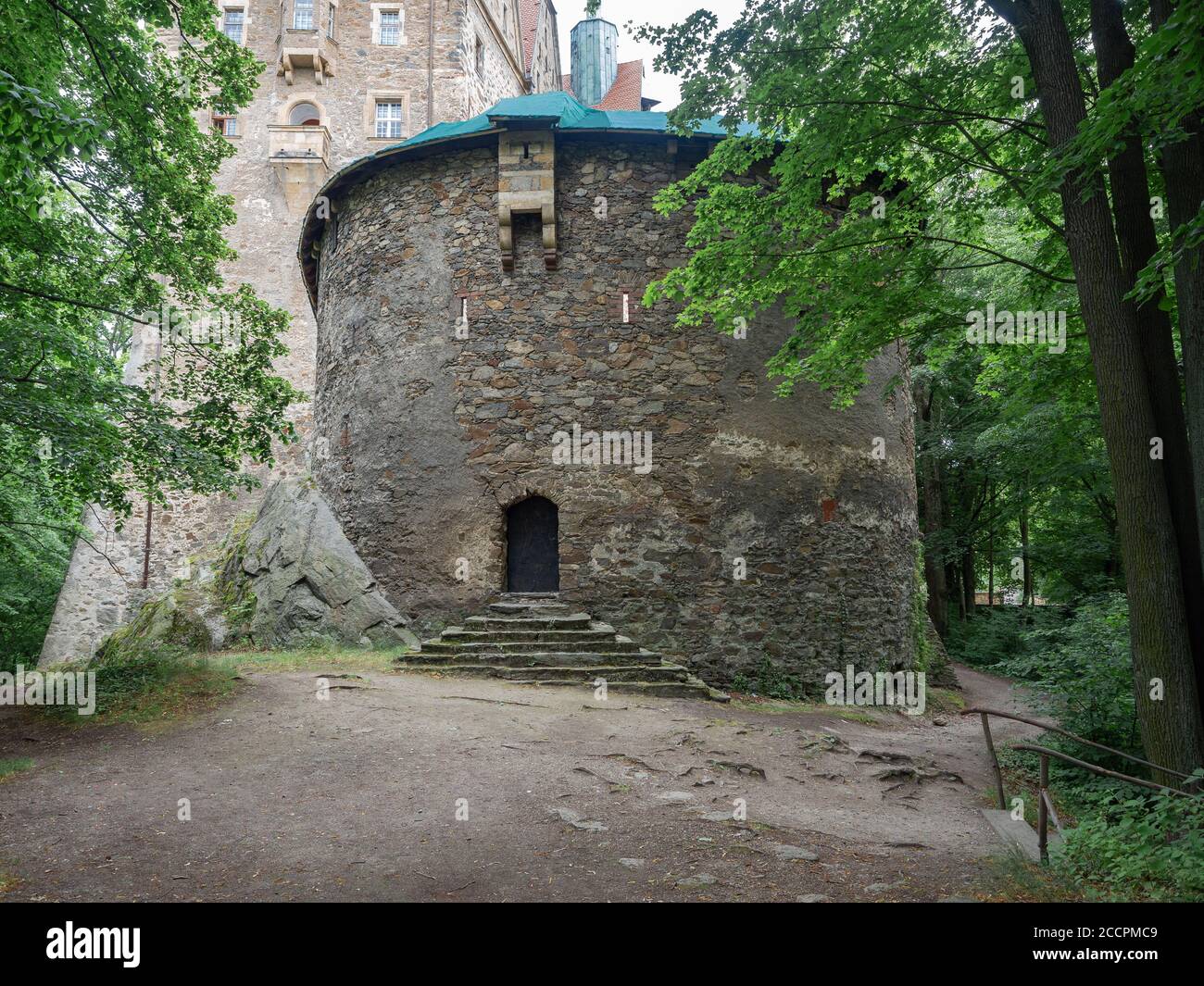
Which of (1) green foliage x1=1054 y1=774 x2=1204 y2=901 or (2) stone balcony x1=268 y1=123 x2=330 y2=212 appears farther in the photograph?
(2) stone balcony x1=268 y1=123 x2=330 y2=212

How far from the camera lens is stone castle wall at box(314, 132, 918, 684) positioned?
411 inches

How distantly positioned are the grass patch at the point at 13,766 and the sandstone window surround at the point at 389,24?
22.4 meters

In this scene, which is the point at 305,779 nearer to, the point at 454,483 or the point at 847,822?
the point at 847,822

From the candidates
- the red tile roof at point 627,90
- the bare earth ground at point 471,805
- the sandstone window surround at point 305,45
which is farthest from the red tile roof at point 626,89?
the bare earth ground at point 471,805

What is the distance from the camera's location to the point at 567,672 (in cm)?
889

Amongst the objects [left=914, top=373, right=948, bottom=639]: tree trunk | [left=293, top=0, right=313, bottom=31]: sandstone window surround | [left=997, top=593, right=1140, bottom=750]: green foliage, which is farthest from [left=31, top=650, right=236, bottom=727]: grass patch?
[left=293, top=0, right=313, bottom=31]: sandstone window surround

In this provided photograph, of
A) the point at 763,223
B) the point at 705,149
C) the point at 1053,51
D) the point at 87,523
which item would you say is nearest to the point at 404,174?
the point at 705,149

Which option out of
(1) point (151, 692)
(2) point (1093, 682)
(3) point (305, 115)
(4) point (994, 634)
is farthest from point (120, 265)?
(4) point (994, 634)

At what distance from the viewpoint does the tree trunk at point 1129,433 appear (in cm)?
494

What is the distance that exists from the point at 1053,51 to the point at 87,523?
21348 mm

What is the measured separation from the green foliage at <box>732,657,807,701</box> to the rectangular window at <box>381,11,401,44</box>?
69.4 ft

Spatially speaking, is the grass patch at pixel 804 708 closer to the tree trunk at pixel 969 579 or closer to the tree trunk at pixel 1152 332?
the tree trunk at pixel 1152 332

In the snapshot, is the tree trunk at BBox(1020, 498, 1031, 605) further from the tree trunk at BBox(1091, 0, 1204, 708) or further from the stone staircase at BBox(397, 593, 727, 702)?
the tree trunk at BBox(1091, 0, 1204, 708)

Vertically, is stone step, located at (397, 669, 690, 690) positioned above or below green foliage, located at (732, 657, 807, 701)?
above
